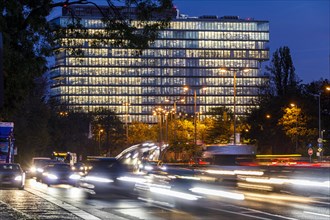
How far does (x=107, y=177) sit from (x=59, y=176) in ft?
40.6

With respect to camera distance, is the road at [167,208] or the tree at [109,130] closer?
the road at [167,208]

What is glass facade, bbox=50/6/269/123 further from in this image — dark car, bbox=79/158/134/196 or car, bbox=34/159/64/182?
dark car, bbox=79/158/134/196

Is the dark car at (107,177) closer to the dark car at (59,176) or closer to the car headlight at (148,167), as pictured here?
the car headlight at (148,167)

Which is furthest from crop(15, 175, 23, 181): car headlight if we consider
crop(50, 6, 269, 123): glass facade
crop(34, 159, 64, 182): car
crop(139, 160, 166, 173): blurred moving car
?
crop(50, 6, 269, 123): glass facade

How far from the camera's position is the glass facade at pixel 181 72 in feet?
618

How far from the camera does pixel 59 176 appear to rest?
39562 mm

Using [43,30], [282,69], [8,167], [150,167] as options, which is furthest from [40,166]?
[282,69]

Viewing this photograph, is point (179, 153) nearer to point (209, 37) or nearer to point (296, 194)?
point (296, 194)

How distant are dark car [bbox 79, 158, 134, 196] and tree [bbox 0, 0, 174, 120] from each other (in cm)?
950

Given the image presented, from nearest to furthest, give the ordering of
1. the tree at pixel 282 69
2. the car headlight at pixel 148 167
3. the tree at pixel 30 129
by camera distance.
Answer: the car headlight at pixel 148 167, the tree at pixel 30 129, the tree at pixel 282 69

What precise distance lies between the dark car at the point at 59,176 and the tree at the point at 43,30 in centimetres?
2088

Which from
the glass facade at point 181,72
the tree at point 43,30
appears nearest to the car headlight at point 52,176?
the tree at point 43,30

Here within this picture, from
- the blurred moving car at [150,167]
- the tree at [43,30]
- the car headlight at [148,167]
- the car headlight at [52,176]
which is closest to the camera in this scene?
the tree at [43,30]

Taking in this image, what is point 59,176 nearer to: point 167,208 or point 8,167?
point 8,167
